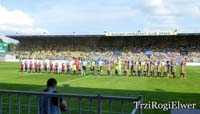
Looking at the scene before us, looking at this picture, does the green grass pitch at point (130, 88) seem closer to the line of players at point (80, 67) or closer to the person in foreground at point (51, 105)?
the person in foreground at point (51, 105)

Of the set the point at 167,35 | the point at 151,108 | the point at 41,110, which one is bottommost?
the point at 151,108

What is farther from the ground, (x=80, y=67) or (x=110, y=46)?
(x=110, y=46)

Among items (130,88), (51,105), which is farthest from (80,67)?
(51,105)

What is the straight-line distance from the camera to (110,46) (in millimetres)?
87750

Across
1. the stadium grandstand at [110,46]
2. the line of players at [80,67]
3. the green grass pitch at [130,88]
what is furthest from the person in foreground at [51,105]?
the stadium grandstand at [110,46]

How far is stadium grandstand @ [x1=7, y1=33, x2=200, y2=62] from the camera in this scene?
8031 cm

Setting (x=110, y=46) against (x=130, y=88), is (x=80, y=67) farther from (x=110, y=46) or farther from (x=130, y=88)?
(x=110, y=46)

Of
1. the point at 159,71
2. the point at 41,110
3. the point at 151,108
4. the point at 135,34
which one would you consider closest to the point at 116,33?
the point at 135,34

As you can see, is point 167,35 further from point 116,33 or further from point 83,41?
point 83,41

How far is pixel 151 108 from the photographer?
1472 centimetres

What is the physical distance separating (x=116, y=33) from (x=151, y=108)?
2817 inches

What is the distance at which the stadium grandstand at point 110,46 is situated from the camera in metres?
80.3

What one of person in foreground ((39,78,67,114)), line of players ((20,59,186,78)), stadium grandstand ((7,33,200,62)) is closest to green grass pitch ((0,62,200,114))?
person in foreground ((39,78,67,114))

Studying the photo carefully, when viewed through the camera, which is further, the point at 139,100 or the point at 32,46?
the point at 32,46
